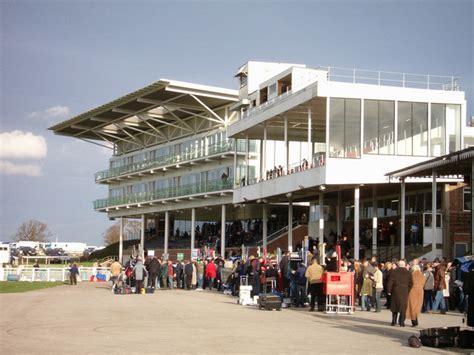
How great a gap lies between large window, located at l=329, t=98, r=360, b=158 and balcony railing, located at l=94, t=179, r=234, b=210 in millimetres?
23691

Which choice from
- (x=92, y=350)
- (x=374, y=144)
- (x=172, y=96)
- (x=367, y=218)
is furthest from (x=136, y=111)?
(x=92, y=350)

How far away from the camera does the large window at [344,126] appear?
41.0 metres

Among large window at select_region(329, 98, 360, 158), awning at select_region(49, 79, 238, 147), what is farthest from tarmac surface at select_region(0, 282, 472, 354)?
awning at select_region(49, 79, 238, 147)

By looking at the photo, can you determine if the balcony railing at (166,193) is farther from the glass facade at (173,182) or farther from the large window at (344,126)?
the large window at (344,126)

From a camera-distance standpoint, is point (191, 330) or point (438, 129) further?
point (438, 129)

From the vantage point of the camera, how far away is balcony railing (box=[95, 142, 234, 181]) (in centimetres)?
6738

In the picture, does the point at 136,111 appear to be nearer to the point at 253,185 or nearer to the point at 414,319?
the point at 253,185

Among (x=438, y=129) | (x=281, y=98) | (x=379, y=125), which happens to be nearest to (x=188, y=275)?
(x=379, y=125)

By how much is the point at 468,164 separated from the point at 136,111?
44.6 m

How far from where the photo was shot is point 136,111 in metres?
72.3

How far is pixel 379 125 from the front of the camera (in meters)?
41.4

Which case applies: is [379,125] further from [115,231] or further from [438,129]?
[115,231]

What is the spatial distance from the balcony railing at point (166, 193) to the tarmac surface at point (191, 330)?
127 ft

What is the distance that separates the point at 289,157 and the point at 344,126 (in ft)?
66.2
